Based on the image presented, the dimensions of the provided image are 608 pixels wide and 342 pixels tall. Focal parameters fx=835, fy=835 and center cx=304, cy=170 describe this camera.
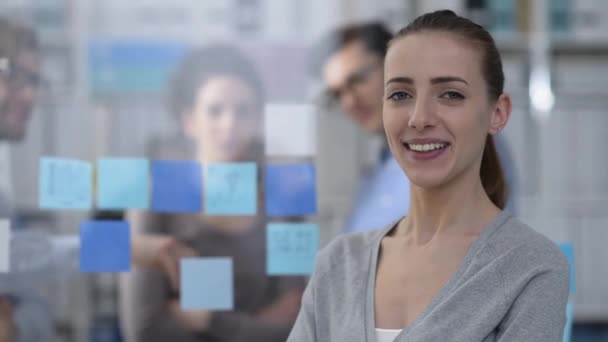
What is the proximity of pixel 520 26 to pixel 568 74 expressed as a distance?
1.05 ft

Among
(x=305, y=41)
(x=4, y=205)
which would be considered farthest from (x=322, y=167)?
(x=4, y=205)

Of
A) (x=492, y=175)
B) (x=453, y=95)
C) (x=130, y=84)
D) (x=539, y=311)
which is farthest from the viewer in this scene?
(x=130, y=84)

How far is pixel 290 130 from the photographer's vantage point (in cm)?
170

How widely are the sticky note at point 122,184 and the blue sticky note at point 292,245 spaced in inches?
10.2

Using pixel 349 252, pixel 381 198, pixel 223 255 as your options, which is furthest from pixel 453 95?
pixel 223 255

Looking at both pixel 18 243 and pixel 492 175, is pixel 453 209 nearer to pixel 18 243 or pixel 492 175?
pixel 492 175

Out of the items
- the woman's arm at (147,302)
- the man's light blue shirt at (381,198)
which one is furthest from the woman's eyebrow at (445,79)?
the woman's arm at (147,302)

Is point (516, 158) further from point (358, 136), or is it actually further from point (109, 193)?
point (109, 193)

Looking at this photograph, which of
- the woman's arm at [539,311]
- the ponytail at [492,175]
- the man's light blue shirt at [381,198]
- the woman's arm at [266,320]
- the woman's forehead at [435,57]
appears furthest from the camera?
the woman's arm at [266,320]

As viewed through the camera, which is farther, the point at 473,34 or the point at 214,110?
the point at 214,110

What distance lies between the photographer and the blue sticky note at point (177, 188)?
162 cm

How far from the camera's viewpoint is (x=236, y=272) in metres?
1.66

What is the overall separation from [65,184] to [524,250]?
3.29ft

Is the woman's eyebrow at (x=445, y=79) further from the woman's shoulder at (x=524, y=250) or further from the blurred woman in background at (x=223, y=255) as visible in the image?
the blurred woman in background at (x=223, y=255)
